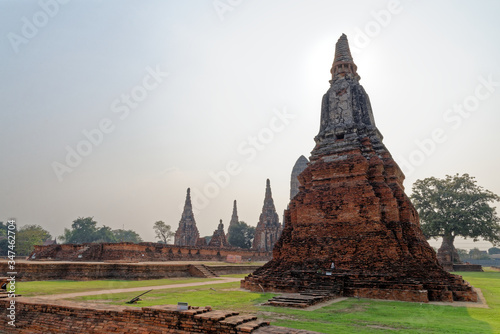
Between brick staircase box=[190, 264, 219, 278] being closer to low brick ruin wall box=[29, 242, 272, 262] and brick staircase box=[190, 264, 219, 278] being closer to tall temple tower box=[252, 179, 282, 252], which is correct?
low brick ruin wall box=[29, 242, 272, 262]

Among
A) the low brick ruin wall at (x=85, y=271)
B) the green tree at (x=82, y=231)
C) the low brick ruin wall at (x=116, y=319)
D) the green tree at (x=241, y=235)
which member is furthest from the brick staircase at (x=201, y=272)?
the green tree at (x=82, y=231)

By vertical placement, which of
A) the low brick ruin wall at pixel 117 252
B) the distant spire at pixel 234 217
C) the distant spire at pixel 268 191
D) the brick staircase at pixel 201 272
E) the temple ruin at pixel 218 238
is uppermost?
the distant spire at pixel 268 191

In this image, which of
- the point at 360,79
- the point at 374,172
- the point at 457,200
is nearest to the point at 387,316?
the point at 374,172

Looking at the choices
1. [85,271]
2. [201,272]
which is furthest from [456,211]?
[85,271]

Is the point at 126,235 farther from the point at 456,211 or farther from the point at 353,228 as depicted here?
the point at 353,228

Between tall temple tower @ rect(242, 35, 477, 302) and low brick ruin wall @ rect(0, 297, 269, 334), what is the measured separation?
5691 millimetres

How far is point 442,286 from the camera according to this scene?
380 inches

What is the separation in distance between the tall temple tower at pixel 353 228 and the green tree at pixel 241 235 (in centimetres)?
4458

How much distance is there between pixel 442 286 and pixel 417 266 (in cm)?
101

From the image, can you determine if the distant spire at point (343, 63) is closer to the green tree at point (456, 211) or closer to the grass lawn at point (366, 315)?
the grass lawn at point (366, 315)

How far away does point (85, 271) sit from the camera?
1479 centimetres

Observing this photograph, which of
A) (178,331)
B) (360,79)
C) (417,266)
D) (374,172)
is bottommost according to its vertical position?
(178,331)

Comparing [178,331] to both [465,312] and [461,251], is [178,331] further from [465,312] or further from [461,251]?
[461,251]

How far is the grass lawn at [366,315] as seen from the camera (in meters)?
5.89
